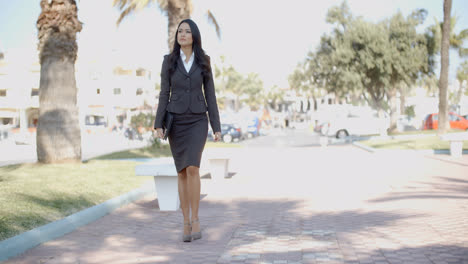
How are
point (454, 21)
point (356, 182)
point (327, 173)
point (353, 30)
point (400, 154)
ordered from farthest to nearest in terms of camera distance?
point (454, 21) → point (353, 30) → point (400, 154) → point (327, 173) → point (356, 182)

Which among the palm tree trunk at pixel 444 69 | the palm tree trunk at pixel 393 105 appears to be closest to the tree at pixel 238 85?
the palm tree trunk at pixel 393 105

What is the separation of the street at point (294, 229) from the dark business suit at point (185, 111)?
0.89 m

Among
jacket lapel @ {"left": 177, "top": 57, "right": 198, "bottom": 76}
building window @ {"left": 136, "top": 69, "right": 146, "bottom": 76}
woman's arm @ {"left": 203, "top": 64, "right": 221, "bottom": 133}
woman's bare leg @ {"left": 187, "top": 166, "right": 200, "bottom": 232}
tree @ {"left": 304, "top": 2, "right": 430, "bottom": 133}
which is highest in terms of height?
building window @ {"left": 136, "top": 69, "right": 146, "bottom": 76}

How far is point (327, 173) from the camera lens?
13.3 metres

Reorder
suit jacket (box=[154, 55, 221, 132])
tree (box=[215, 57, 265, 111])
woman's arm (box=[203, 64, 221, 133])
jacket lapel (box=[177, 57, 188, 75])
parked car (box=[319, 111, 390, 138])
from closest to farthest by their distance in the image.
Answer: suit jacket (box=[154, 55, 221, 132]) < jacket lapel (box=[177, 57, 188, 75]) < woman's arm (box=[203, 64, 221, 133]) < parked car (box=[319, 111, 390, 138]) < tree (box=[215, 57, 265, 111])

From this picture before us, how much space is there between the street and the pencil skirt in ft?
2.72

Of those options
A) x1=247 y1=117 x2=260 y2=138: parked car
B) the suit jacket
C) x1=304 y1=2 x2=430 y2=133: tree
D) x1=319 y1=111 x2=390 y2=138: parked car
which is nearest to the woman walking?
the suit jacket

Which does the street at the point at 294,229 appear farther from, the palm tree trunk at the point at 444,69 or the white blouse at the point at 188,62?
the palm tree trunk at the point at 444,69

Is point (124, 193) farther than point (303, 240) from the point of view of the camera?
Yes

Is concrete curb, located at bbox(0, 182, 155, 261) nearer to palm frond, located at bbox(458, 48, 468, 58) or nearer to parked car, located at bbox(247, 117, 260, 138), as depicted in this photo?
parked car, located at bbox(247, 117, 260, 138)

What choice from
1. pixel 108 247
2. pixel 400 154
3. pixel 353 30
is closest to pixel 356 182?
pixel 108 247

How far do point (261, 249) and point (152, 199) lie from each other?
14.7 ft

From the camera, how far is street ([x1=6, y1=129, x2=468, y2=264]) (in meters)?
4.86

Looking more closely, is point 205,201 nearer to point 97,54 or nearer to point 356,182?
point 356,182
